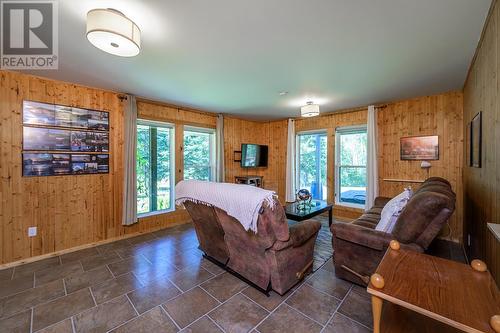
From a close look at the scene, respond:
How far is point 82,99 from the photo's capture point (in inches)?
128

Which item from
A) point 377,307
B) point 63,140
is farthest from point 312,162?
point 63,140

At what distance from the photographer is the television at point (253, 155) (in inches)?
218

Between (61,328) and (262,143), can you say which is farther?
(262,143)

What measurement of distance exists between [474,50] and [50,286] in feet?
16.7

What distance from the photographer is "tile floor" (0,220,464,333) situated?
172cm

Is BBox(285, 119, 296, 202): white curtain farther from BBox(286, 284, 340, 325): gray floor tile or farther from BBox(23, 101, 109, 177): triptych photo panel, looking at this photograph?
BBox(23, 101, 109, 177): triptych photo panel

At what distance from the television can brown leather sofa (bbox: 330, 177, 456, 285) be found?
342cm

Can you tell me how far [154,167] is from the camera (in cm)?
419

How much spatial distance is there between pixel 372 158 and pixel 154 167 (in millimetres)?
4310

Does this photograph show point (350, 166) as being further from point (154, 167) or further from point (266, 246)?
point (154, 167)

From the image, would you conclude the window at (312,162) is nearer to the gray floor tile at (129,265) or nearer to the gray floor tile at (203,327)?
the gray floor tile at (129,265)

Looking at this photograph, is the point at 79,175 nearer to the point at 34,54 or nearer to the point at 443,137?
the point at 34,54

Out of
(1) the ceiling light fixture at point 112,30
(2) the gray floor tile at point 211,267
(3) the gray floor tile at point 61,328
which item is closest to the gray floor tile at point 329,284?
(2) the gray floor tile at point 211,267

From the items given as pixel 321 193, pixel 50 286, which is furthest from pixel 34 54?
pixel 321 193
